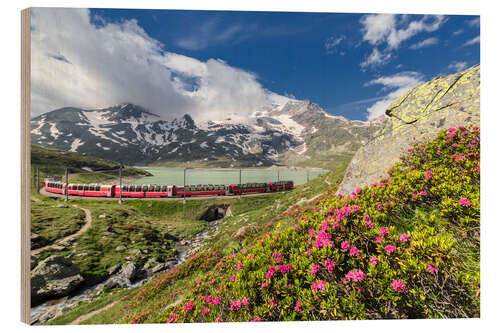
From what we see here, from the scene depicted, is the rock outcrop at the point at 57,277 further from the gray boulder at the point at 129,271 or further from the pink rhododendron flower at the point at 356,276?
the pink rhododendron flower at the point at 356,276

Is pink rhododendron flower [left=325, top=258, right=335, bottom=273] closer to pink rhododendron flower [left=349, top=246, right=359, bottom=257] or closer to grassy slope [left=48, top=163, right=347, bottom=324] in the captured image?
pink rhododendron flower [left=349, top=246, right=359, bottom=257]

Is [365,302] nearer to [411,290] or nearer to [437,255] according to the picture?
[411,290]

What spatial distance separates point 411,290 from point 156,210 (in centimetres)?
2276

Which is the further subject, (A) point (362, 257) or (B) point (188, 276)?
(B) point (188, 276)

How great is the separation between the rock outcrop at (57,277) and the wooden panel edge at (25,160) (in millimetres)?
3675

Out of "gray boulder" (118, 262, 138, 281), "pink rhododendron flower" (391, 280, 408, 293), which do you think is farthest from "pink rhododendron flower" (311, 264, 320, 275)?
"gray boulder" (118, 262, 138, 281)

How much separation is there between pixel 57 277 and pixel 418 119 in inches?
611

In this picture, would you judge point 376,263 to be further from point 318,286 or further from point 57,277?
point 57,277

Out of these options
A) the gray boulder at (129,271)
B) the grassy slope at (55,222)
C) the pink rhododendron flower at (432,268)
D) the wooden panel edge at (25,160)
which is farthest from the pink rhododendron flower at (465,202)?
the gray boulder at (129,271)

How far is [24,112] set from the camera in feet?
13.7

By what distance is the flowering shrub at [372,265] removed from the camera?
1856 millimetres

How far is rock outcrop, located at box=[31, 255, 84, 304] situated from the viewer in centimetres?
657

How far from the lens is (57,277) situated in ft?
24.1
